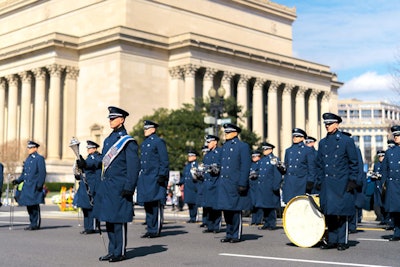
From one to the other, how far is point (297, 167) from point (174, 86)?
142ft

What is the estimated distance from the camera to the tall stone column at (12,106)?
64.8 m

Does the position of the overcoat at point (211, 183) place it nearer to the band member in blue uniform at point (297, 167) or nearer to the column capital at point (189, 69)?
the band member in blue uniform at point (297, 167)

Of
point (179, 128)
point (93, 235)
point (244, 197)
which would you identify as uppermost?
point (179, 128)

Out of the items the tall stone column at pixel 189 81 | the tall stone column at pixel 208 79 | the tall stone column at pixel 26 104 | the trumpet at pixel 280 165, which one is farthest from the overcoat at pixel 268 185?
the tall stone column at pixel 26 104

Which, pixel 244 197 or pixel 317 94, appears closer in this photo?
pixel 244 197

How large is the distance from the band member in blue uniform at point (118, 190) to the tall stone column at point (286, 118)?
193 ft

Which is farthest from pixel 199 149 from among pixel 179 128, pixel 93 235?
pixel 93 235

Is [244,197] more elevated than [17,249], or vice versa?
[244,197]

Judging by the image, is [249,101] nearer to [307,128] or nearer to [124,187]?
[307,128]

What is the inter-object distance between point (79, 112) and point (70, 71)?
3843 millimetres

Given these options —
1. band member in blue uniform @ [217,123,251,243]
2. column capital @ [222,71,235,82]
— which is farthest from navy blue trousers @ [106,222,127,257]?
column capital @ [222,71,235,82]

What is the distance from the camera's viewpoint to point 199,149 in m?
44.5

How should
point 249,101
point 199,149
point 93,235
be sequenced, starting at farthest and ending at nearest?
point 249,101 < point 199,149 < point 93,235

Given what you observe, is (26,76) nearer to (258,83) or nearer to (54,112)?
(54,112)
